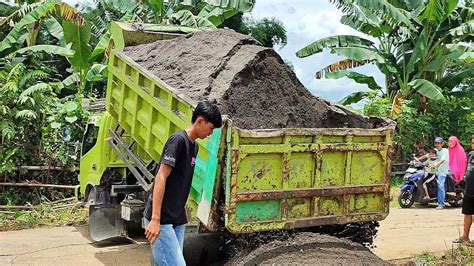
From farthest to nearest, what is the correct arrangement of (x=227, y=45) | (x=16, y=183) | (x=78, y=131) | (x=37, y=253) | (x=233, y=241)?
(x=78, y=131)
(x=16, y=183)
(x=37, y=253)
(x=227, y=45)
(x=233, y=241)

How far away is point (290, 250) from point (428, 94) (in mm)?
10261

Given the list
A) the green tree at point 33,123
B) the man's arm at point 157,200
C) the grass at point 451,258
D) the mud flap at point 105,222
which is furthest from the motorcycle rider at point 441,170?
the man's arm at point 157,200

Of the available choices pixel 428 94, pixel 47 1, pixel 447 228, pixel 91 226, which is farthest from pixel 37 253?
pixel 428 94

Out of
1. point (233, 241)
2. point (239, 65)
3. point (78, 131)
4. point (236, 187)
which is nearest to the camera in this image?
point (236, 187)

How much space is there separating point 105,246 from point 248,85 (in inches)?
135

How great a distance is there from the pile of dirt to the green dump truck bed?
180mm

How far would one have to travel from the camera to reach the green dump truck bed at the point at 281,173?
4621 millimetres

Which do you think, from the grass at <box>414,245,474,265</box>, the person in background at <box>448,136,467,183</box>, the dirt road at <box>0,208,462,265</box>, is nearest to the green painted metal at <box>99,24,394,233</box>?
the grass at <box>414,245,474,265</box>

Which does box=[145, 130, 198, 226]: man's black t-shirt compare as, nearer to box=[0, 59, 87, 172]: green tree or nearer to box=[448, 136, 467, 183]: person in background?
box=[0, 59, 87, 172]: green tree

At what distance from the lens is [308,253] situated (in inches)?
183

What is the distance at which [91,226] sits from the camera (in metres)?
7.54

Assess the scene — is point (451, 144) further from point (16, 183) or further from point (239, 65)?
point (16, 183)

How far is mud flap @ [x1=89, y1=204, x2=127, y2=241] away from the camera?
24.5 feet

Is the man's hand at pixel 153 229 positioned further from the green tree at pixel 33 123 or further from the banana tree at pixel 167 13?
the banana tree at pixel 167 13
